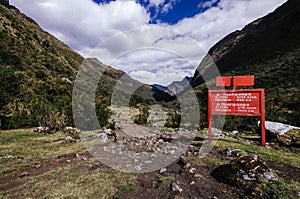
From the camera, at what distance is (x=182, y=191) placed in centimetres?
461

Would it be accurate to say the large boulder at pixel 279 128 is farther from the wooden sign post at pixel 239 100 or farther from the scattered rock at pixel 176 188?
the scattered rock at pixel 176 188

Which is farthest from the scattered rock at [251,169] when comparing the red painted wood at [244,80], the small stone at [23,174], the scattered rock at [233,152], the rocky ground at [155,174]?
the small stone at [23,174]

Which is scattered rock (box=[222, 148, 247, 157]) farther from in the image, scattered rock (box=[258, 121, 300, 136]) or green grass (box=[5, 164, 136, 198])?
scattered rock (box=[258, 121, 300, 136])

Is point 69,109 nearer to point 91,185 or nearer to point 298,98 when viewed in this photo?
point 91,185

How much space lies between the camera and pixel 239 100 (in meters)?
8.69

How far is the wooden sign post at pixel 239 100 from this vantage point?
8375 mm

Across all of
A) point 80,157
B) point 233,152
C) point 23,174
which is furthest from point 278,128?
point 23,174

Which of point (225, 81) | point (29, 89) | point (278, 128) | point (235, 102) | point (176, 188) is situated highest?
point (29, 89)

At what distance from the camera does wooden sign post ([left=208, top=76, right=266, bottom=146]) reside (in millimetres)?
8375

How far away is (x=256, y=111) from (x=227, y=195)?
5164mm

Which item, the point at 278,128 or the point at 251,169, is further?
the point at 278,128

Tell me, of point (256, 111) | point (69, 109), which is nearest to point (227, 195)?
point (256, 111)

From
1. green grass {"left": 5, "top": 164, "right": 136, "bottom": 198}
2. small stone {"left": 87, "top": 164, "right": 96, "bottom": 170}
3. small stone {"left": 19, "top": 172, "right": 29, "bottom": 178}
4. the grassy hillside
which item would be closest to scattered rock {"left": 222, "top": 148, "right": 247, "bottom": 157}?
green grass {"left": 5, "top": 164, "right": 136, "bottom": 198}

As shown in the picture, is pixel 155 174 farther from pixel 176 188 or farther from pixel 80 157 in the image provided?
pixel 80 157
